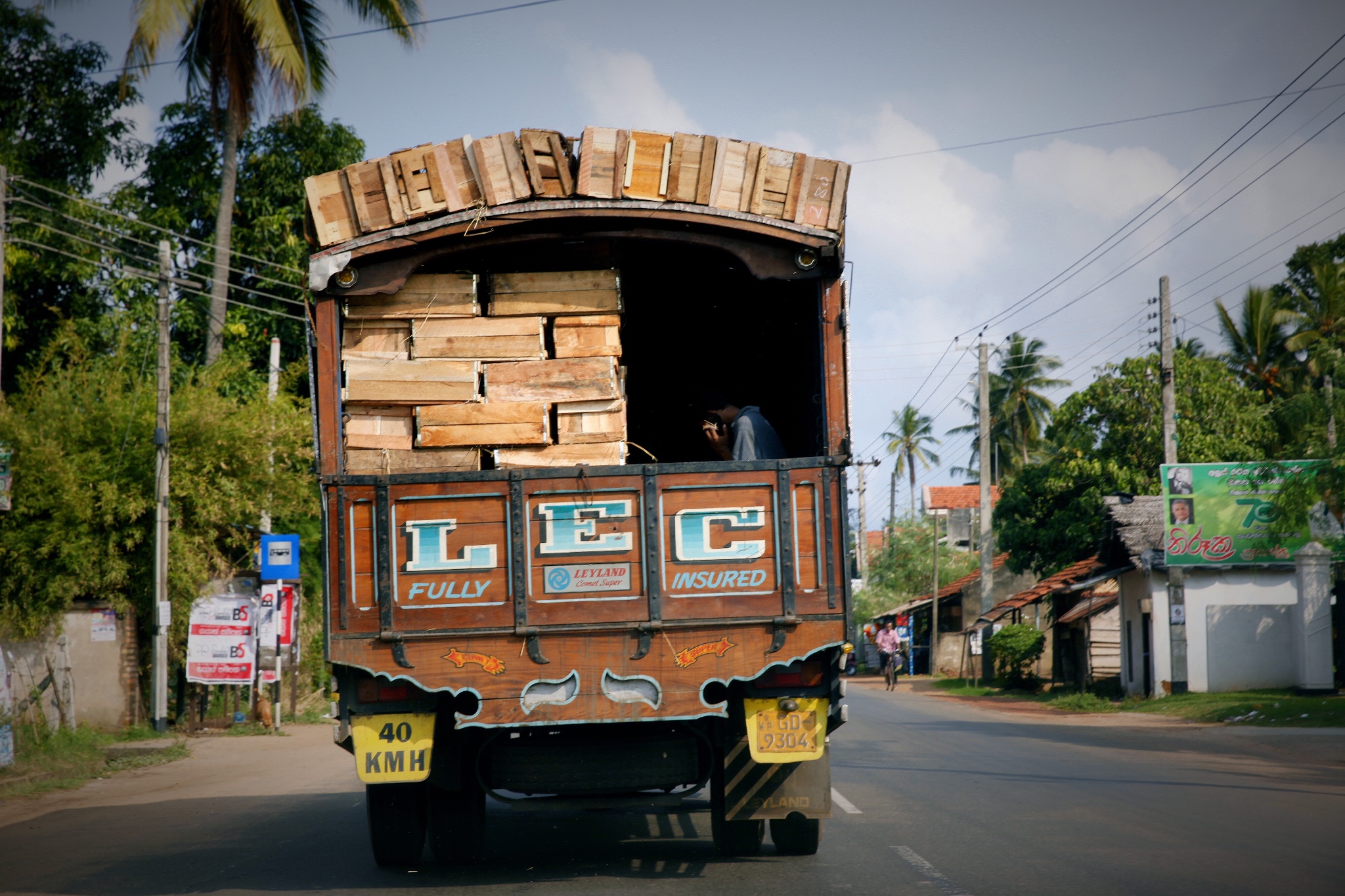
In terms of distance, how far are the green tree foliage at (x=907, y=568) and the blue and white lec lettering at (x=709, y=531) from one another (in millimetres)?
52632

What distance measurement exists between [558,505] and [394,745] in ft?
4.91

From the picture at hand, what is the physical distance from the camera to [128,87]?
2459 cm

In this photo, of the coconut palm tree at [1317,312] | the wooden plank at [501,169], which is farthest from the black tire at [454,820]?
the coconut palm tree at [1317,312]

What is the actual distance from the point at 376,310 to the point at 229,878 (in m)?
3.47

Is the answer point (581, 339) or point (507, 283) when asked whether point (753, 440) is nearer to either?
point (581, 339)

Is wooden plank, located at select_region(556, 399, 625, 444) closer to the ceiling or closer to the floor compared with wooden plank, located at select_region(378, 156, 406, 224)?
closer to the floor

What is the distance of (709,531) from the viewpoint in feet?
20.4

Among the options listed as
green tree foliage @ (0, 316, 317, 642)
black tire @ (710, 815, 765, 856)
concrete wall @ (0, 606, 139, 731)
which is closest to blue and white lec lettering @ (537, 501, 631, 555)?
black tire @ (710, 815, 765, 856)

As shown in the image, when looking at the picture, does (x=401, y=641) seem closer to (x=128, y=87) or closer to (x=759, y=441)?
(x=759, y=441)

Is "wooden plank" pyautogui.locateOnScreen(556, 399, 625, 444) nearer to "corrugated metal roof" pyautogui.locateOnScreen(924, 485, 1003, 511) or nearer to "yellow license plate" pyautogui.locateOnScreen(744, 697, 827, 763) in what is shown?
"yellow license plate" pyautogui.locateOnScreen(744, 697, 827, 763)

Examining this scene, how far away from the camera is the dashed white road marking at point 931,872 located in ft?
20.4

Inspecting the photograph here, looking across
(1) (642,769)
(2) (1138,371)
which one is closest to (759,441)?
(1) (642,769)

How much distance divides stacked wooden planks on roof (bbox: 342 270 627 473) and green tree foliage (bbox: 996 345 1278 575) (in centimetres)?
2548

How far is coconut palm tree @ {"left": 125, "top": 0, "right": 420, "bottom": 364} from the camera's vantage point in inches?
909
